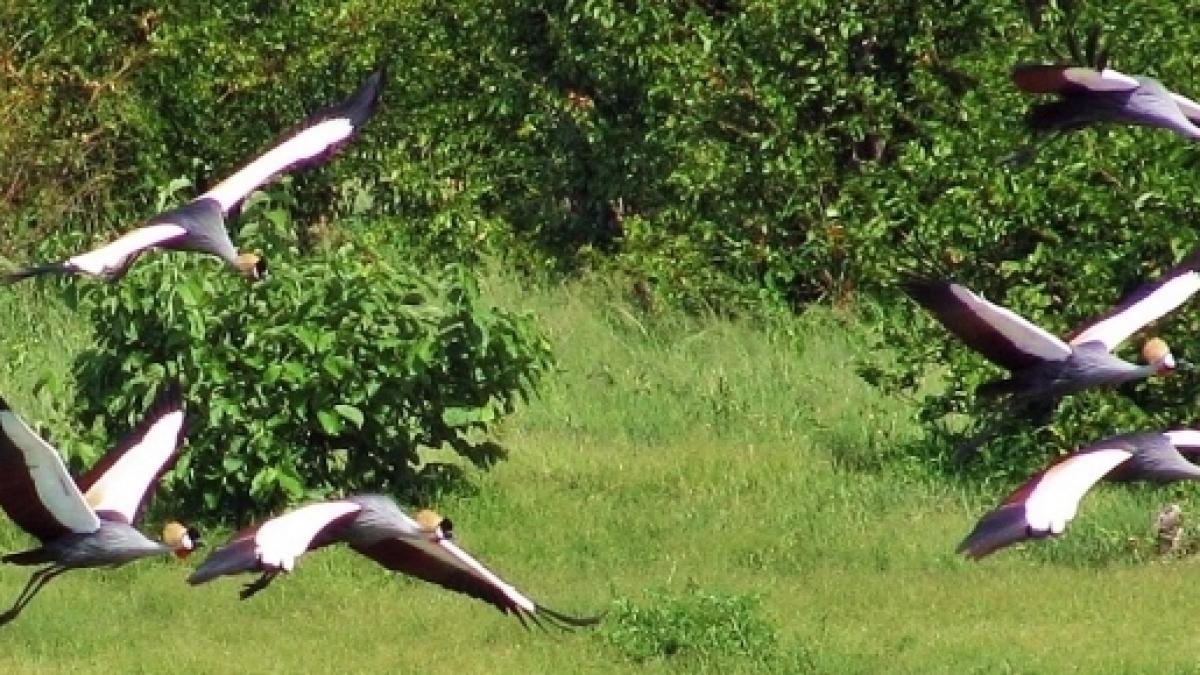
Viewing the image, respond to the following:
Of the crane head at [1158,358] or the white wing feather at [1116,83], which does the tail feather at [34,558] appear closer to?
the crane head at [1158,358]

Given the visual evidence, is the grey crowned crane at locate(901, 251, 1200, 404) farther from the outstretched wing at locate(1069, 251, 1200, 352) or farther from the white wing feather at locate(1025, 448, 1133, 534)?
the white wing feather at locate(1025, 448, 1133, 534)

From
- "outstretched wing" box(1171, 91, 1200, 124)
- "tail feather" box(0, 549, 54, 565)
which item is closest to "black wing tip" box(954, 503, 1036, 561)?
"outstretched wing" box(1171, 91, 1200, 124)

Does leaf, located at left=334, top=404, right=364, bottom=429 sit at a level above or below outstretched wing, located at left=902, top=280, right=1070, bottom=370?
below

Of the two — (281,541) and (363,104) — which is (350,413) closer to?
(363,104)

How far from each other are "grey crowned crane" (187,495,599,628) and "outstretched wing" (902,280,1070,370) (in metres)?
1.52

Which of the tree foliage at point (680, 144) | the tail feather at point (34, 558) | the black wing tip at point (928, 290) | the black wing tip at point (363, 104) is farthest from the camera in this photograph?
the tree foliage at point (680, 144)

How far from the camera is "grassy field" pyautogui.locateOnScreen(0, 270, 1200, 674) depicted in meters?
8.52

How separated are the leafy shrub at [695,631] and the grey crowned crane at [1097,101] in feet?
6.02

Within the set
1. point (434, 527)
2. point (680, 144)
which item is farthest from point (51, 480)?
point (680, 144)

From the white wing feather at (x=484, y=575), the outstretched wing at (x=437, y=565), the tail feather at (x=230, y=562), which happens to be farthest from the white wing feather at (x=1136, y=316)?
the tail feather at (x=230, y=562)

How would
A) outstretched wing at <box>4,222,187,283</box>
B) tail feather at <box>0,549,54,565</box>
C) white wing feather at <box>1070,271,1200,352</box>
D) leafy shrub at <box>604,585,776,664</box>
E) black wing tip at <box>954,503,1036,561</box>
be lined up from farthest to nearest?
leafy shrub at <box>604,585,776,664</box>
white wing feather at <box>1070,271,1200,352</box>
outstretched wing at <box>4,222,187,283</box>
tail feather at <box>0,549,54,565</box>
black wing tip at <box>954,503,1036,561</box>

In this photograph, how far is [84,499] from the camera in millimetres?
6277

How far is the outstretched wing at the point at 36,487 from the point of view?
19.5 feet

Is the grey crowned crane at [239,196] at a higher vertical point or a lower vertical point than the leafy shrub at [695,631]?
higher
